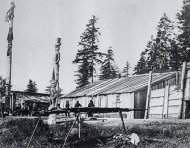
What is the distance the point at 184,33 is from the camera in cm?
5834

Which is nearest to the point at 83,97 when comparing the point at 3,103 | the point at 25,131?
the point at 3,103

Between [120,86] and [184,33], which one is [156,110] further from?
[184,33]

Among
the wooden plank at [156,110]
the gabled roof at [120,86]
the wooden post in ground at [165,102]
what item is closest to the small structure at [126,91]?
the gabled roof at [120,86]

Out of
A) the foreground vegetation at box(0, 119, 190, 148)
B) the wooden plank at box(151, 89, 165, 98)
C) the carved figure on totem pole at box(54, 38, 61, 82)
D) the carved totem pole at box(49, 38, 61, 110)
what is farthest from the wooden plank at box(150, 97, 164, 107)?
the carved figure on totem pole at box(54, 38, 61, 82)

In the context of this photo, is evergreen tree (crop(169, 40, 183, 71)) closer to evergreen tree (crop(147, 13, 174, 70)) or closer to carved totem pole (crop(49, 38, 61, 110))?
evergreen tree (crop(147, 13, 174, 70))

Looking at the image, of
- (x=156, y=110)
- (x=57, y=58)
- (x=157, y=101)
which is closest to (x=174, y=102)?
(x=156, y=110)

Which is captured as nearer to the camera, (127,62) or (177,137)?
(177,137)

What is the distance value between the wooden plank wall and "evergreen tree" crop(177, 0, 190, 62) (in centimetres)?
3147

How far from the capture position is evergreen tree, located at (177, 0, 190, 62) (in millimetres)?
57000

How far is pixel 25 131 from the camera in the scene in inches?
687

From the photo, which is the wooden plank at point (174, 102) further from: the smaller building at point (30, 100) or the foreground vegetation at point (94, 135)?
the smaller building at point (30, 100)

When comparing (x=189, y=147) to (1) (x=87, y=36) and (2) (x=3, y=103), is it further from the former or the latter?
(1) (x=87, y=36)

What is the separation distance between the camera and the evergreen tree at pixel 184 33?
57000 mm

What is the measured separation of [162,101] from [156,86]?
11.1 m
